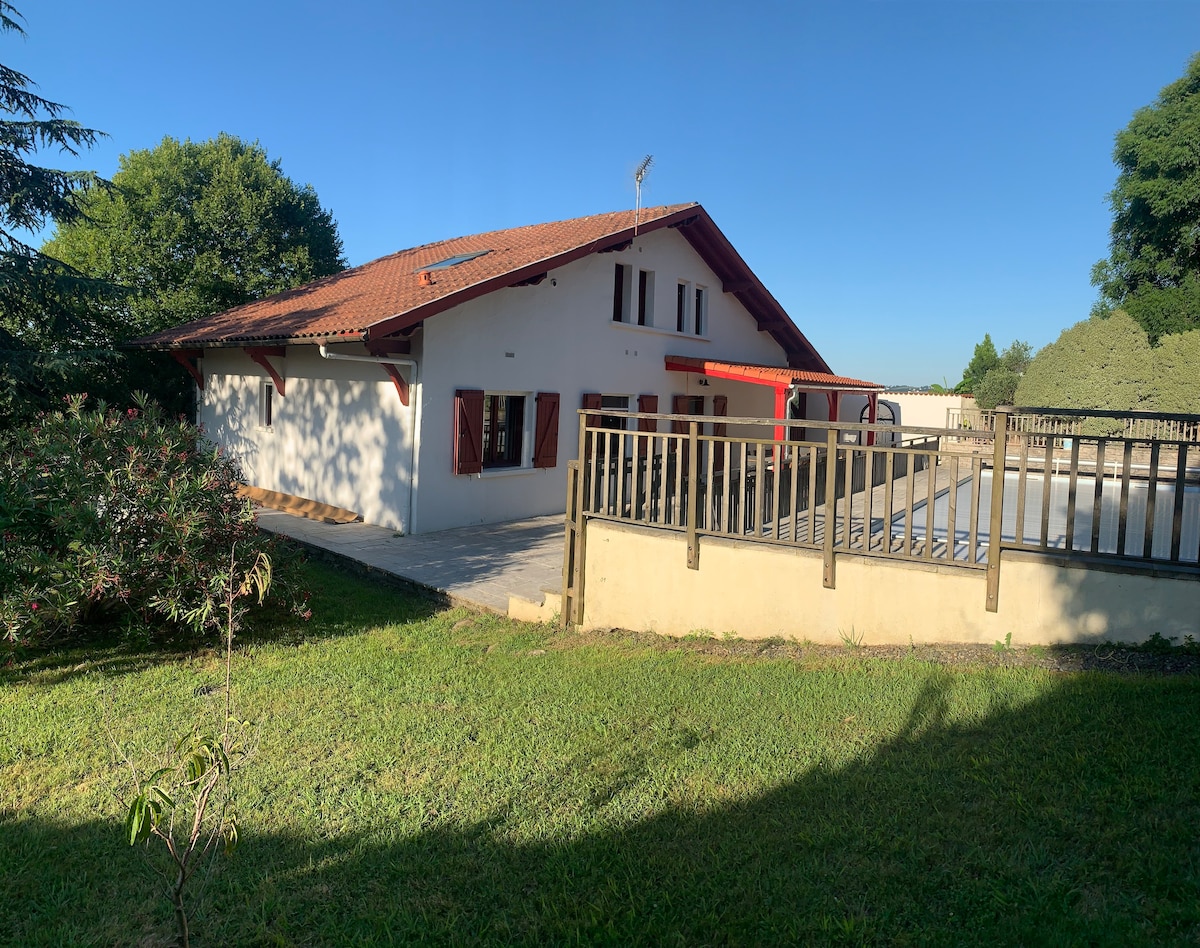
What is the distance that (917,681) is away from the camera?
4965 mm

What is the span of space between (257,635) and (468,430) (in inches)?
213

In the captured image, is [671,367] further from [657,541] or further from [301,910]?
[301,910]

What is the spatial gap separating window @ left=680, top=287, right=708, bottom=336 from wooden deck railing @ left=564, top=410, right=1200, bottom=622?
914 centimetres

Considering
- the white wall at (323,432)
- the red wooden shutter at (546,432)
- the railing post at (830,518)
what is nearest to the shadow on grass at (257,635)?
the white wall at (323,432)

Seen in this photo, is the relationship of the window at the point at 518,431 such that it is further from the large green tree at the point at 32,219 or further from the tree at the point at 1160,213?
the tree at the point at 1160,213

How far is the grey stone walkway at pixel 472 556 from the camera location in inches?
315

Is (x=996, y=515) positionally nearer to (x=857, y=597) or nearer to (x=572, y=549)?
(x=857, y=597)

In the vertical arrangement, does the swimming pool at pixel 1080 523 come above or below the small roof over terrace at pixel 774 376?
below

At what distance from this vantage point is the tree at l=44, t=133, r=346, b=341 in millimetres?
21547

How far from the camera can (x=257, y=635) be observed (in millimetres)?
6797

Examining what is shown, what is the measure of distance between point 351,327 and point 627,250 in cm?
613

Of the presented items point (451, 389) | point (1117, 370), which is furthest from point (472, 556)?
point (1117, 370)

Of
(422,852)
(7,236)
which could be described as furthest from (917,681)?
(7,236)

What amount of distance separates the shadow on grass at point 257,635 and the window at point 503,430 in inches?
161
